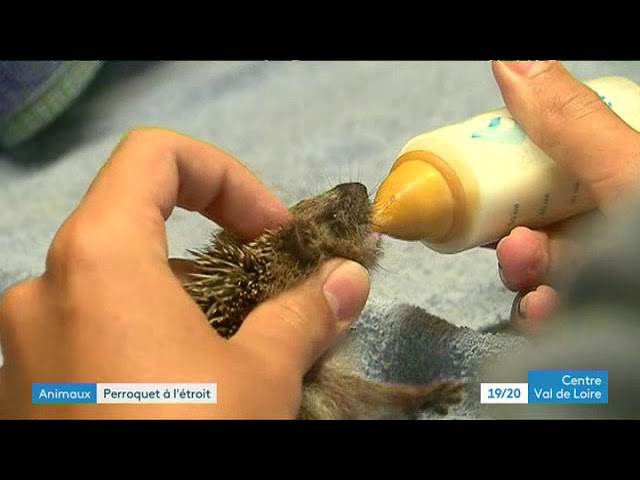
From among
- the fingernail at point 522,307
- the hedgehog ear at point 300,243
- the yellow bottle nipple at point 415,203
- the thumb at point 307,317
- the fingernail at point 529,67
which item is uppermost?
the fingernail at point 529,67

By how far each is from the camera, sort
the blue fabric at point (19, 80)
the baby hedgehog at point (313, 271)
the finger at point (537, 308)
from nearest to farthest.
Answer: the baby hedgehog at point (313, 271), the finger at point (537, 308), the blue fabric at point (19, 80)

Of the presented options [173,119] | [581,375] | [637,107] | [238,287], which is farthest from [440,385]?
[173,119]

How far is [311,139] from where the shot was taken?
4.00ft

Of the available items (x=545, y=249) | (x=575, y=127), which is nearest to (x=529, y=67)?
(x=575, y=127)

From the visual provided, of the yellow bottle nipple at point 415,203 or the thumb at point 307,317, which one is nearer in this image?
the thumb at point 307,317

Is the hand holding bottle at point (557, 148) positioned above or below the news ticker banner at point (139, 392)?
above

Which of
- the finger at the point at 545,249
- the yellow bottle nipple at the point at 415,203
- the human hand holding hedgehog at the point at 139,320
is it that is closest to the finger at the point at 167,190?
the human hand holding hedgehog at the point at 139,320

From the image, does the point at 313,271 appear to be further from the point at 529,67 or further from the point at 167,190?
the point at 529,67

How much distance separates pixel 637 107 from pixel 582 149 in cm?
11

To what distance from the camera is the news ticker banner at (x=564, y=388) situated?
0.88 metres

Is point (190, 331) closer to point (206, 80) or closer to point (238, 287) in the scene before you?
point (238, 287)

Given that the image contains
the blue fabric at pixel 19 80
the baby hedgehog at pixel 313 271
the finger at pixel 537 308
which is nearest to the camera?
the baby hedgehog at pixel 313 271

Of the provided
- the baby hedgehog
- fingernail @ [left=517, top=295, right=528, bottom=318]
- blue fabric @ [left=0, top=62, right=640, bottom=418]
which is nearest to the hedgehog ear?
the baby hedgehog

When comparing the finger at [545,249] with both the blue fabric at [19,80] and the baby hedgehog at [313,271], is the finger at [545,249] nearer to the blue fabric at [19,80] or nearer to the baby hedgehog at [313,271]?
the baby hedgehog at [313,271]
